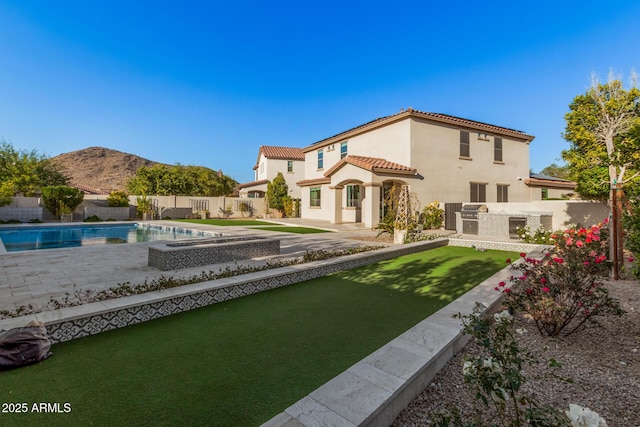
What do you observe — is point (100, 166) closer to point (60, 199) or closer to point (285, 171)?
point (285, 171)

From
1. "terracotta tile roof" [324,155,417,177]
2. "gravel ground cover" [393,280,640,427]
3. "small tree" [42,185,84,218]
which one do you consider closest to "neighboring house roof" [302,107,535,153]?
"terracotta tile roof" [324,155,417,177]

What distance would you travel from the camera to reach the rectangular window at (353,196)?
22.0m

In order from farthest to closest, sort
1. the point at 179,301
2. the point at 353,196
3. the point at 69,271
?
the point at 353,196, the point at 69,271, the point at 179,301

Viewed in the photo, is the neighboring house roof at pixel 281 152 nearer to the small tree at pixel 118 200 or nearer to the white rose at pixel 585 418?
the small tree at pixel 118 200

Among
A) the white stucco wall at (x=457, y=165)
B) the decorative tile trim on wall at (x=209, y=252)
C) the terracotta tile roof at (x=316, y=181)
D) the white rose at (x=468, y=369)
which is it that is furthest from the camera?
the terracotta tile roof at (x=316, y=181)

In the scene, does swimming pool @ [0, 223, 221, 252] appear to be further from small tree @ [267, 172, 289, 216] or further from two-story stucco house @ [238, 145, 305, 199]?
two-story stucco house @ [238, 145, 305, 199]

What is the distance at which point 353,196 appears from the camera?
72.9 feet

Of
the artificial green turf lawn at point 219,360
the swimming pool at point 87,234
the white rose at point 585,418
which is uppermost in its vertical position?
the white rose at point 585,418

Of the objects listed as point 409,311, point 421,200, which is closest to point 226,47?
point 421,200

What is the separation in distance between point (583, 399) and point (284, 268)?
5.31m

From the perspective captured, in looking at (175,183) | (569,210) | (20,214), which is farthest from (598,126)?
(175,183)

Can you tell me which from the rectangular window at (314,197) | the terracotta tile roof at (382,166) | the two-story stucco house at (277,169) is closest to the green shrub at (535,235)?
the terracotta tile roof at (382,166)

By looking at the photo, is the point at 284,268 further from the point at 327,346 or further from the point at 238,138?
the point at 238,138

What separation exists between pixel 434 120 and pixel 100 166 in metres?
98.8
